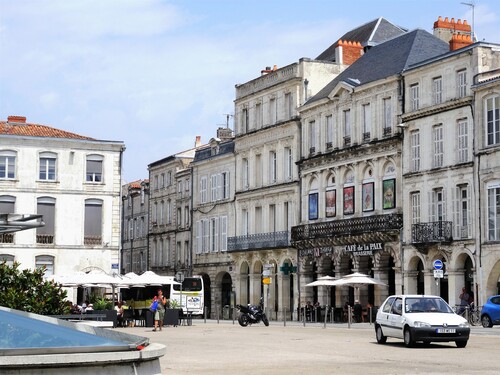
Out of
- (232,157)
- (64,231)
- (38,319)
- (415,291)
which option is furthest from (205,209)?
(38,319)

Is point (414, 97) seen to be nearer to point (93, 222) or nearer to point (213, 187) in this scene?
point (93, 222)

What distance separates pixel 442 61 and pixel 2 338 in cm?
4504

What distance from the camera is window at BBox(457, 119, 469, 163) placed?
50094 mm

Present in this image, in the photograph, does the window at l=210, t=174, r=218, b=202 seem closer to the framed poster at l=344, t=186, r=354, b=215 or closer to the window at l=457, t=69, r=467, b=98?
the framed poster at l=344, t=186, r=354, b=215

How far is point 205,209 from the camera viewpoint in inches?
3076

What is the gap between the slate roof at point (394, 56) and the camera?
5662cm

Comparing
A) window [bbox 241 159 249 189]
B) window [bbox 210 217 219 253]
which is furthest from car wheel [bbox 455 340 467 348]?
window [bbox 210 217 219 253]

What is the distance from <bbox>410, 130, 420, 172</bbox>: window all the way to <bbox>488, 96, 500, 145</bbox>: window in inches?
219

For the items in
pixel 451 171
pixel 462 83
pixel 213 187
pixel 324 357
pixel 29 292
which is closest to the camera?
pixel 324 357

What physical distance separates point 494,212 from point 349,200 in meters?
12.5

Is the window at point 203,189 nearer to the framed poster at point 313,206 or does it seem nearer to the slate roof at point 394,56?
the framed poster at point 313,206

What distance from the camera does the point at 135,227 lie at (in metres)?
96.2

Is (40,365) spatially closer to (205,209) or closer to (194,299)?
(194,299)

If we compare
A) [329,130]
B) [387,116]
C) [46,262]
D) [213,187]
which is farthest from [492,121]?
[213,187]
